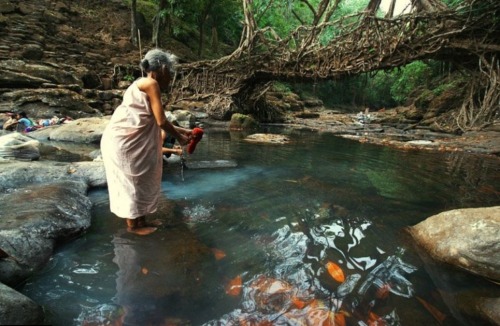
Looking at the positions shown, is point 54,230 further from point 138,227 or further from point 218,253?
point 218,253

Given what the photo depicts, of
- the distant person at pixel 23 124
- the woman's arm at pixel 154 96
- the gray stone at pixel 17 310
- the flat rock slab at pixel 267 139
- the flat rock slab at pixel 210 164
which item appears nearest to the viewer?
the gray stone at pixel 17 310

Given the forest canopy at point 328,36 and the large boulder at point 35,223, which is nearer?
the large boulder at point 35,223

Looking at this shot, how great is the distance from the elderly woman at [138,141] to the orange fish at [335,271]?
1.59m

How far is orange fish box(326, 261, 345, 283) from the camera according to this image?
2188 millimetres

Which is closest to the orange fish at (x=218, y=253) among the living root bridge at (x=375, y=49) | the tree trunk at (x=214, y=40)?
the living root bridge at (x=375, y=49)

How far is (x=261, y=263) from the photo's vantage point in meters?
2.33

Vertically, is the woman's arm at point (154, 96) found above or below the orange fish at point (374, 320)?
above

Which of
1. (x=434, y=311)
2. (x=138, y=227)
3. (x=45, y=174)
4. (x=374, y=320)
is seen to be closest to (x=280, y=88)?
(x=45, y=174)

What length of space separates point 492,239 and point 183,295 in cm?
230

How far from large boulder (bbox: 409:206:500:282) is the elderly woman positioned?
2.52 metres

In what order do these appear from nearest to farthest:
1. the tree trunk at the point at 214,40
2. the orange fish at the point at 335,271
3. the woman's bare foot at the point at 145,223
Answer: the orange fish at the point at 335,271 < the woman's bare foot at the point at 145,223 < the tree trunk at the point at 214,40

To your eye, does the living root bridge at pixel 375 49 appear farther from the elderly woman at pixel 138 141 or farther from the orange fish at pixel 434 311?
the orange fish at pixel 434 311

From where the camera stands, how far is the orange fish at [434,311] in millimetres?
1772

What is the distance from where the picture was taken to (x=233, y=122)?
1348 centimetres
